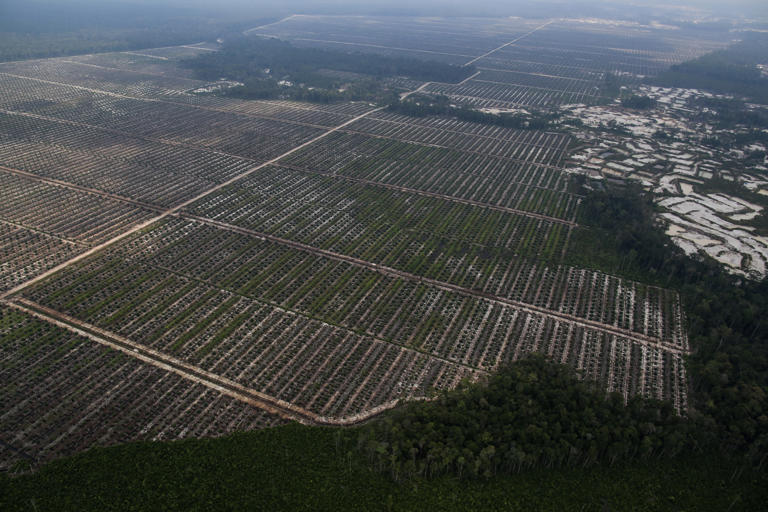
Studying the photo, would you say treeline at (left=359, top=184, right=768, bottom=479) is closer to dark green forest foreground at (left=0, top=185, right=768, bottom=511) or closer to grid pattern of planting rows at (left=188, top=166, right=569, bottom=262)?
dark green forest foreground at (left=0, top=185, right=768, bottom=511)

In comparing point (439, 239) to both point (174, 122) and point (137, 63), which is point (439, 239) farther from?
point (137, 63)

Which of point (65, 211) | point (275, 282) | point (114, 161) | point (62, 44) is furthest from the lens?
point (62, 44)

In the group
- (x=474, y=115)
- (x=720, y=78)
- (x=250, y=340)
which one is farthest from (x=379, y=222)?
(x=720, y=78)

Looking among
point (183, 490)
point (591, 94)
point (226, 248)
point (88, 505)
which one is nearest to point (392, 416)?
point (183, 490)

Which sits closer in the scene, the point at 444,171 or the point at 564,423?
the point at 564,423

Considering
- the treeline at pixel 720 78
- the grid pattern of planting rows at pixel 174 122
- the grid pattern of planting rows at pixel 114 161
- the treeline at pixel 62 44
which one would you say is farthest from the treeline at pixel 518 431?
the treeline at pixel 62 44

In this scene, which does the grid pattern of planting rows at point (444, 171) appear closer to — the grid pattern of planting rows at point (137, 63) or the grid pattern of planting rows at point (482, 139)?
the grid pattern of planting rows at point (482, 139)
